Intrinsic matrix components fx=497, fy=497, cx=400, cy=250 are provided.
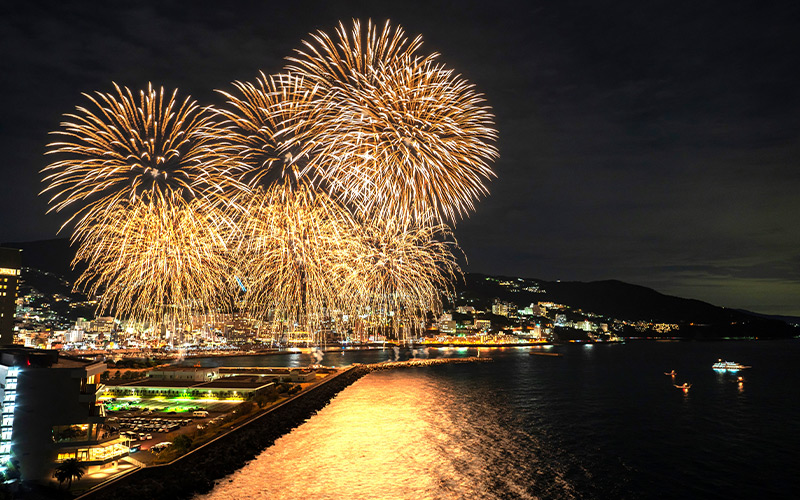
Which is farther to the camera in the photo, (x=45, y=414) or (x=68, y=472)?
(x=45, y=414)

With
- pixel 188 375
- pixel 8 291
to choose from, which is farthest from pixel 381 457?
pixel 8 291

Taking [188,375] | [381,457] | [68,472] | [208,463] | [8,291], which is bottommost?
[381,457]

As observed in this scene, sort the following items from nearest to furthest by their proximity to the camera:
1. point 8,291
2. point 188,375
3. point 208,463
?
1. point 208,463
2. point 188,375
3. point 8,291

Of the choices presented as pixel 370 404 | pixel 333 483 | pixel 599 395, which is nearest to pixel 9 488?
pixel 333 483

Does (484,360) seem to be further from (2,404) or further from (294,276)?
(2,404)

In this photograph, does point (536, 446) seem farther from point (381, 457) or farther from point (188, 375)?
point (188, 375)

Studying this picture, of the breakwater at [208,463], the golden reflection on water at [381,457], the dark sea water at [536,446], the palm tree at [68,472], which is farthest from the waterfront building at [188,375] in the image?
the palm tree at [68,472]
